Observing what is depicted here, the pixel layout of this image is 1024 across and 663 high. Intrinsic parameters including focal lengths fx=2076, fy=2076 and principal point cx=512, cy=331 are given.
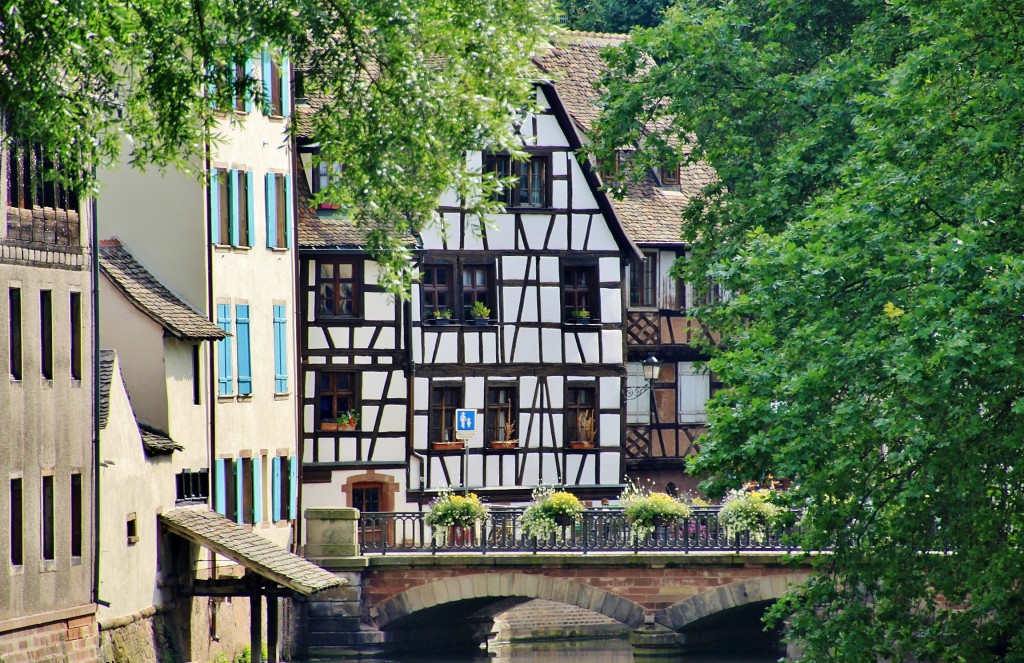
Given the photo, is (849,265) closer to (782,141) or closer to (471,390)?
(782,141)

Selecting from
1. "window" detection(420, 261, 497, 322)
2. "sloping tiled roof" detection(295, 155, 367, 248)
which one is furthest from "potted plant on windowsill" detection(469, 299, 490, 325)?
"sloping tiled roof" detection(295, 155, 367, 248)

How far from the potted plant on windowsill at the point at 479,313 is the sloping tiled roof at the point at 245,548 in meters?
9.84

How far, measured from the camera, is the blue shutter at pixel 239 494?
105 feet

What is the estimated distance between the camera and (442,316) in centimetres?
3847

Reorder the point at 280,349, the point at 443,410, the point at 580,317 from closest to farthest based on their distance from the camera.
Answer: the point at 280,349
the point at 443,410
the point at 580,317

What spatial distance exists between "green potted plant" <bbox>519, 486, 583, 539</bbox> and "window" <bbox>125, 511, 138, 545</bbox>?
7918mm

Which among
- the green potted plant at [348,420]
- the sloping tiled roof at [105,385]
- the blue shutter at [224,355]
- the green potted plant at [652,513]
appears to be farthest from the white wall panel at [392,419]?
the sloping tiled roof at [105,385]

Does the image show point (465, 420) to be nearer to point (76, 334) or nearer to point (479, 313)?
point (479, 313)

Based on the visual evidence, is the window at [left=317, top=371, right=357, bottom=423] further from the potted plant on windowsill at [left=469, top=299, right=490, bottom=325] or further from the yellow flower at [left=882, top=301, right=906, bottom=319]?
the yellow flower at [left=882, top=301, right=906, bottom=319]

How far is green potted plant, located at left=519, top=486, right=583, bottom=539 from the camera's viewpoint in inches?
1298

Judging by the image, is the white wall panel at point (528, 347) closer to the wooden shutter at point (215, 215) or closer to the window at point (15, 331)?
the wooden shutter at point (215, 215)

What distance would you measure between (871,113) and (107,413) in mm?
10445

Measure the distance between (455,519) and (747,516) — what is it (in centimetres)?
464

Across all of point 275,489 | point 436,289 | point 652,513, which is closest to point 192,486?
point 275,489
